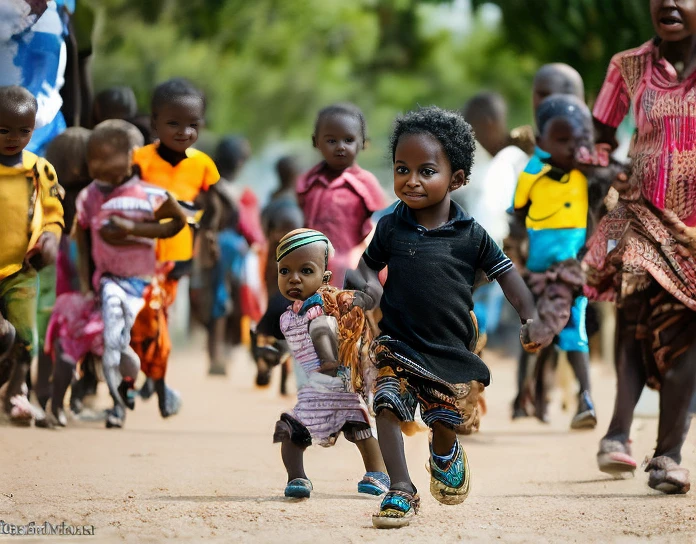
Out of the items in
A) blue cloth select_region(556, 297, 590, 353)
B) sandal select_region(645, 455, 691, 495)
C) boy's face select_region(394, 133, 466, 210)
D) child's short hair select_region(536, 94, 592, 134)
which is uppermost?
child's short hair select_region(536, 94, 592, 134)

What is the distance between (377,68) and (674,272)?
2433cm

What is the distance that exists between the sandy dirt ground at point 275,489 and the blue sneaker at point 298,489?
7 cm

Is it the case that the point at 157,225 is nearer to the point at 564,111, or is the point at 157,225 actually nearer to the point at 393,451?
the point at 564,111

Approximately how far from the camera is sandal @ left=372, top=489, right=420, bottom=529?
545 centimetres

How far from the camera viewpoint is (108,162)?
→ 27.1ft

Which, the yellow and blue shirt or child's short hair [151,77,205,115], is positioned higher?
child's short hair [151,77,205,115]

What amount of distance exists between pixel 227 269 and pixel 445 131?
26.4ft

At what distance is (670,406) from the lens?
6641 mm

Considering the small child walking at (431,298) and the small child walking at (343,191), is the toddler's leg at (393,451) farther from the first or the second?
the small child walking at (343,191)

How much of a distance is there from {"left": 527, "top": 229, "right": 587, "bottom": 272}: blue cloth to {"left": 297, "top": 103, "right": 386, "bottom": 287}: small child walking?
1015 mm

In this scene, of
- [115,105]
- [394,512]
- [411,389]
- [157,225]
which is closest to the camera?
[394,512]

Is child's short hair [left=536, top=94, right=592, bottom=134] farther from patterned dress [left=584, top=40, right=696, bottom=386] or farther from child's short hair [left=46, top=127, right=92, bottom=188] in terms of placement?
child's short hair [left=46, top=127, right=92, bottom=188]

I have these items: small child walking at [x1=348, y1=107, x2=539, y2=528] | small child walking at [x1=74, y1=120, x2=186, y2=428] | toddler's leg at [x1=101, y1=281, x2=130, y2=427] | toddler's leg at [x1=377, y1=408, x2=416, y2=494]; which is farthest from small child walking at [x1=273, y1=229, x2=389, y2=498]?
toddler's leg at [x1=101, y1=281, x2=130, y2=427]

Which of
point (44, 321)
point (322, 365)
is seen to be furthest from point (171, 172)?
point (322, 365)
